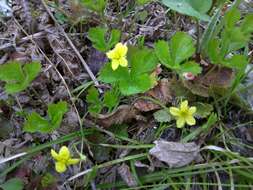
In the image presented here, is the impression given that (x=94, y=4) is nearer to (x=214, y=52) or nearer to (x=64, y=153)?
(x=214, y=52)

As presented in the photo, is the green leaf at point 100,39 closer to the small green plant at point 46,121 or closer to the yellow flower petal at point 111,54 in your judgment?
the yellow flower petal at point 111,54

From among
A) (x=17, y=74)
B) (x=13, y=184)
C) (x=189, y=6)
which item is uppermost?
(x=189, y=6)

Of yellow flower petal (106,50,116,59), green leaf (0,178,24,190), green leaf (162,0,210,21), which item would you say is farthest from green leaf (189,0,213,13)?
green leaf (0,178,24,190)

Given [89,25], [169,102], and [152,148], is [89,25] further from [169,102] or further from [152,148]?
[152,148]

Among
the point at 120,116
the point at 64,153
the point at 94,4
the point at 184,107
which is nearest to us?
the point at 64,153

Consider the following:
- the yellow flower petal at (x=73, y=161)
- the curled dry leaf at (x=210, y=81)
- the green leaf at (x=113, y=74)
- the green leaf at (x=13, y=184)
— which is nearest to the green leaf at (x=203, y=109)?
the curled dry leaf at (x=210, y=81)

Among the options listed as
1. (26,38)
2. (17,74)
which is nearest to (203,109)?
(17,74)

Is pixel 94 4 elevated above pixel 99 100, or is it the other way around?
pixel 94 4

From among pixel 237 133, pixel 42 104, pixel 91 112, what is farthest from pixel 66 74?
pixel 237 133
